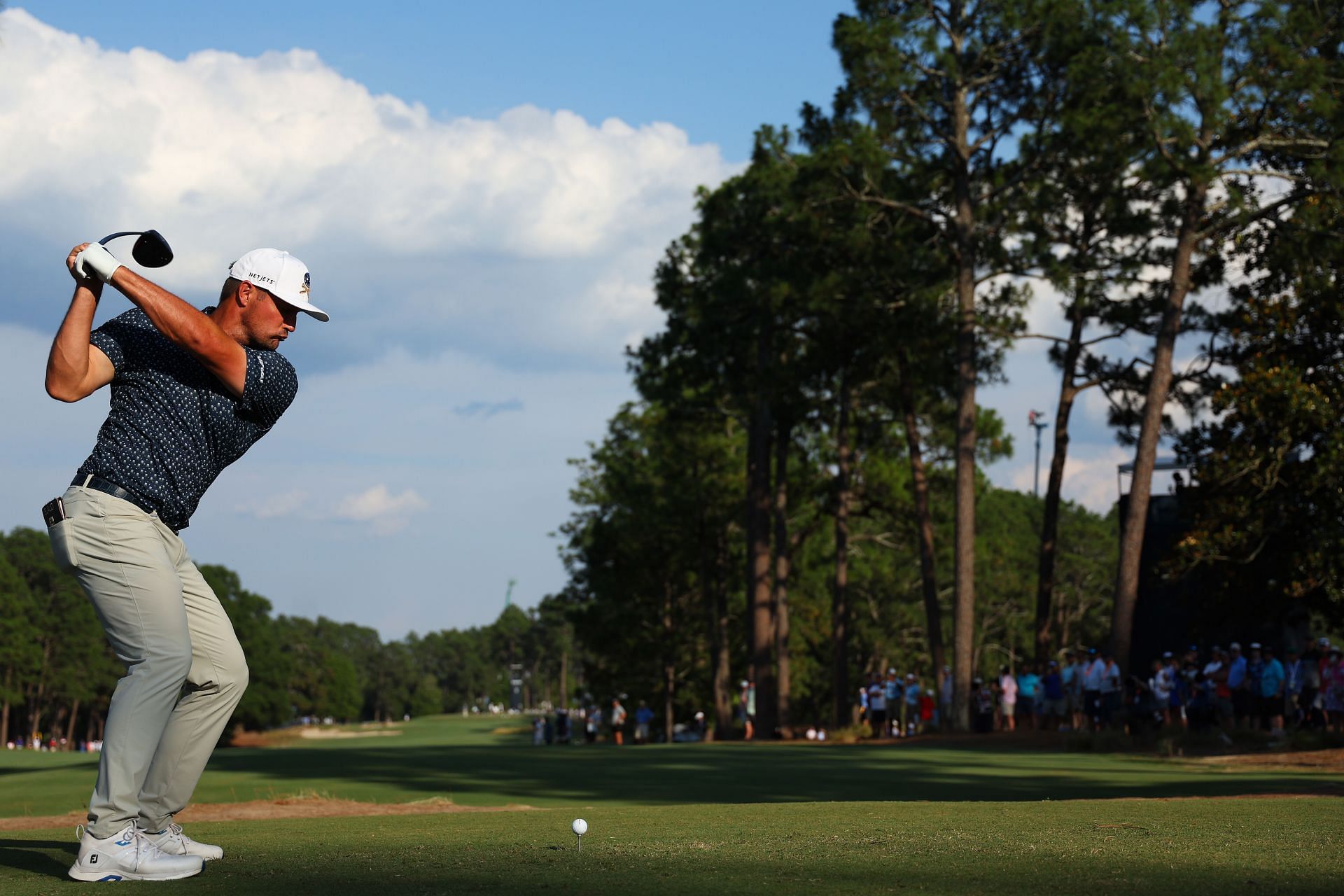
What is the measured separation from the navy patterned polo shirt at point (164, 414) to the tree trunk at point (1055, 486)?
30.6m

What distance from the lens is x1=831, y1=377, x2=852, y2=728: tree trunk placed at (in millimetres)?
42062

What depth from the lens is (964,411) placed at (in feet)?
107

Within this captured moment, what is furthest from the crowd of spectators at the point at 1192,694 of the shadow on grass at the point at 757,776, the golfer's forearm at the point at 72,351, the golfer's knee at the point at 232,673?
the golfer's forearm at the point at 72,351

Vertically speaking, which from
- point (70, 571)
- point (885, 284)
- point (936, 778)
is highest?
point (885, 284)

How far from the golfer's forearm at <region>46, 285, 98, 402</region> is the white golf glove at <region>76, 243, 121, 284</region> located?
2.5 inches

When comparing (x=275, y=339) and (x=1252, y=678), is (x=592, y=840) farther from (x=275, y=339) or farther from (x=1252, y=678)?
(x=1252, y=678)

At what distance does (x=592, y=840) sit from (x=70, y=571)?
8.76 feet

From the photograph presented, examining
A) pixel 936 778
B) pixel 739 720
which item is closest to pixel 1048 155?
pixel 936 778

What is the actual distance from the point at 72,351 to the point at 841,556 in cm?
4023

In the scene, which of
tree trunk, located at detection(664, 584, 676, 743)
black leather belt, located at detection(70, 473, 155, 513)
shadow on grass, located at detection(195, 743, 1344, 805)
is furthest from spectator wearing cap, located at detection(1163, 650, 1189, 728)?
tree trunk, located at detection(664, 584, 676, 743)

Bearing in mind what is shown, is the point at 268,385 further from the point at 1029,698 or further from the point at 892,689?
the point at 892,689

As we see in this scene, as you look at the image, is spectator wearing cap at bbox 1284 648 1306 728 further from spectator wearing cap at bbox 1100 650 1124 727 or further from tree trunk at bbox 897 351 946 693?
tree trunk at bbox 897 351 946 693

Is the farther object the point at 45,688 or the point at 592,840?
the point at 45,688

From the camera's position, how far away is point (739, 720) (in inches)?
2557
